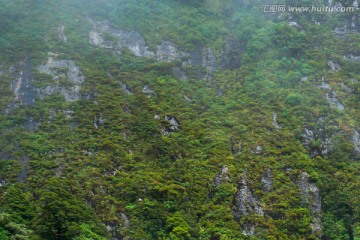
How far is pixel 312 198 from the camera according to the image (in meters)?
31.0

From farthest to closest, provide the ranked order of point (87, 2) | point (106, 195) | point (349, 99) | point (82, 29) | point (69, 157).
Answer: point (87, 2)
point (82, 29)
point (349, 99)
point (69, 157)
point (106, 195)

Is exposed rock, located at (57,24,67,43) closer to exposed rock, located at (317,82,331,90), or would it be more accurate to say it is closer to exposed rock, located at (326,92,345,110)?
exposed rock, located at (317,82,331,90)

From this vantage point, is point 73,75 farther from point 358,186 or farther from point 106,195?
point 358,186

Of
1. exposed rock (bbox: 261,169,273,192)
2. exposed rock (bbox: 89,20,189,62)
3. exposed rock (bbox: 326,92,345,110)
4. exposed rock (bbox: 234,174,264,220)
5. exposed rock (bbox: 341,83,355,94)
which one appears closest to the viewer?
exposed rock (bbox: 234,174,264,220)

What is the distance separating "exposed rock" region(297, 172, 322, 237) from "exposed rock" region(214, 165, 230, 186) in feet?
17.3

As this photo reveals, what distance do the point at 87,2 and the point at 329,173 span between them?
3574cm

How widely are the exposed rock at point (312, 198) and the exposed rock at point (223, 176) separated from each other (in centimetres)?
527

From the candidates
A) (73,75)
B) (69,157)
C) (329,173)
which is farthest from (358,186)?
(73,75)

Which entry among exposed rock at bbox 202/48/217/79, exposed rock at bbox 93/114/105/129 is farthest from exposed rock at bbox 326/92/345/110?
exposed rock at bbox 93/114/105/129

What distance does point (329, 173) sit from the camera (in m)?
33.0

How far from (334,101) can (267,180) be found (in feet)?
40.0

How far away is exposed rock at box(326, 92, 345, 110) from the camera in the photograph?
39.1 m

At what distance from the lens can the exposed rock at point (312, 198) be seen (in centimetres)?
2932

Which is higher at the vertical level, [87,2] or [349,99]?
[87,2]
